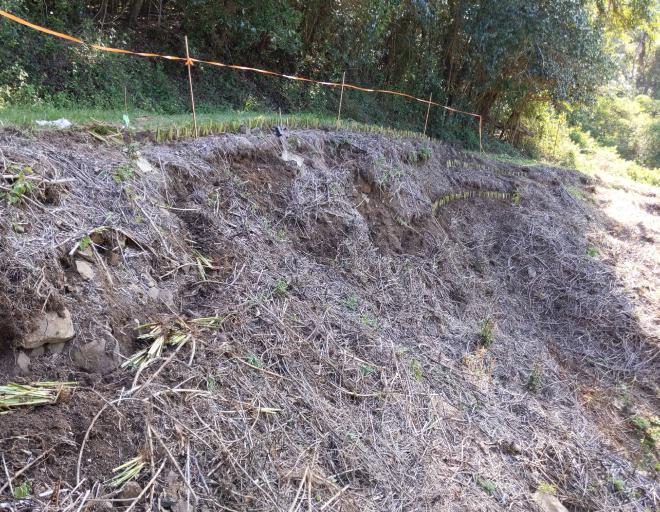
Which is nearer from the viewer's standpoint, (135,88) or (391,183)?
(391,183)

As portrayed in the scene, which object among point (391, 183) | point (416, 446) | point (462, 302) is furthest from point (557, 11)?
point (416, 446)

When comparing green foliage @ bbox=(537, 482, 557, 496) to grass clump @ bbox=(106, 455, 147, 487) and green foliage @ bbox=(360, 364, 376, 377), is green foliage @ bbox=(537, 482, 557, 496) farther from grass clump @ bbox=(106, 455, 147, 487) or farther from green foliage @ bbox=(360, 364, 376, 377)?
grass clump @ bbox=(106, 455, 147, 487)

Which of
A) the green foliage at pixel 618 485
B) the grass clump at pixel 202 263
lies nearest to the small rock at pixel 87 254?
the grass clump at pixel 202 263

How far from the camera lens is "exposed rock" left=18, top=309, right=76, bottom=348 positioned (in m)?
2.69

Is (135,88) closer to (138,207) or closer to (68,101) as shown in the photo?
(68,101)

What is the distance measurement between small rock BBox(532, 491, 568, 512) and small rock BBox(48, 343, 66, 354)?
3571mm

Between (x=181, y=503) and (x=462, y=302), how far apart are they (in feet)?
14.3

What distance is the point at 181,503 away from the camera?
101 inches

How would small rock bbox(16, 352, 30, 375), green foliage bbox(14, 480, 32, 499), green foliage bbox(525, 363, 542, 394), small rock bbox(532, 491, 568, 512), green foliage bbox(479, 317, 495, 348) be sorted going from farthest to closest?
green foliage bbox(479, 317, 495, 348), green foliage bbox(525, 363, 542, 394), small rock bbox(532, 491, 568, 512), small rock bbox(16, 352, 30, 375), green foliage bbox(14, 480, 32, 499)

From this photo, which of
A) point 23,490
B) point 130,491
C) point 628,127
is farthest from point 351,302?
point 628,127

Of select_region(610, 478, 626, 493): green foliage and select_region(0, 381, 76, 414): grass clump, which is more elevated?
select_region(0, 381, 76, 414): grass clump

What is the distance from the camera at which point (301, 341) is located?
395 centimetres

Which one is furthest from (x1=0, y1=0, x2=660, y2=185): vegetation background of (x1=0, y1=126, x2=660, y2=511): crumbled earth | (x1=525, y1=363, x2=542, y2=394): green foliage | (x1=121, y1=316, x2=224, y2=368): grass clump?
(x1=525, y1=363, x2=542, y2=394): green foliage

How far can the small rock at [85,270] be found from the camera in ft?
10.2
